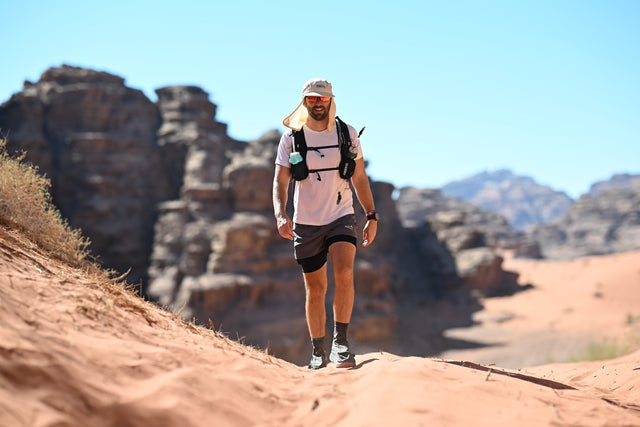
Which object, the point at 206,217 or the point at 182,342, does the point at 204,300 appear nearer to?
the point at 206,217

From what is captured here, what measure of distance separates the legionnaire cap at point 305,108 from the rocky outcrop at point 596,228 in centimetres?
5563

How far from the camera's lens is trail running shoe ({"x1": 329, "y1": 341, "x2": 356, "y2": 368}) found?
12.1 feet

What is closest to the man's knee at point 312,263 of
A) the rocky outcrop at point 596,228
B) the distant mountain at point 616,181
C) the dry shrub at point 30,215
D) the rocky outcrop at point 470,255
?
the dry shrub at point 30,215

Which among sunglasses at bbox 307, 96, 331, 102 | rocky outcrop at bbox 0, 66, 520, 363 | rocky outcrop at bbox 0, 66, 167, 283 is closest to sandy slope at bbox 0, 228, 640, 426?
sunglasses at bbox 307, 96, 331, 102

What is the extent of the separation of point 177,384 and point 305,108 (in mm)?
2636

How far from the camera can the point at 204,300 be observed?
1820 cm

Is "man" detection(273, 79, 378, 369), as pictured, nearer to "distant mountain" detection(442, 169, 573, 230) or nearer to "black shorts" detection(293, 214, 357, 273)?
"black shorts" detection(293, 214, 357, 273)

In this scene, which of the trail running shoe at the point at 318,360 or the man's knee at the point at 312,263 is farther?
the man's knee at the point at 312,263

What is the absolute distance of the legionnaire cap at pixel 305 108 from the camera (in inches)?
158

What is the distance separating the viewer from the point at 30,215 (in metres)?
5.15

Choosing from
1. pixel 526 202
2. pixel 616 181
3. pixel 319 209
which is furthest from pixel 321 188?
pixel 616 181

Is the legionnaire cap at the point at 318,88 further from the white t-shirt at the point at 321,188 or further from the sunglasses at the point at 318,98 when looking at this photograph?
the white t-shirt at the point at 321,188

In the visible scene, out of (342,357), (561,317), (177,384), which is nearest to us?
(177,384)

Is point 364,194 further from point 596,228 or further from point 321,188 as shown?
point 596,228
